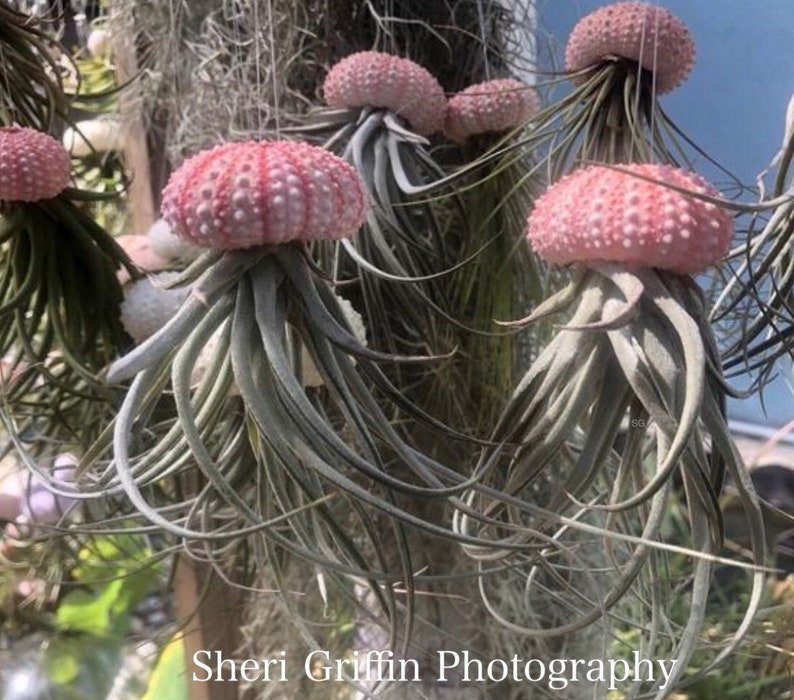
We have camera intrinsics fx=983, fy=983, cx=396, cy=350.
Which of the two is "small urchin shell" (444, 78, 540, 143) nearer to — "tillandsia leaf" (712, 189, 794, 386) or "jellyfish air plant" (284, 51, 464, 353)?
"jellyfish air plant" (284, 51, 464, 353)

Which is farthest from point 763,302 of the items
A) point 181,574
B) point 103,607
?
point 103,607

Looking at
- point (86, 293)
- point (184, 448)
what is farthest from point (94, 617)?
point (184, 448)

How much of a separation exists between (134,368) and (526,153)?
199 millimetres

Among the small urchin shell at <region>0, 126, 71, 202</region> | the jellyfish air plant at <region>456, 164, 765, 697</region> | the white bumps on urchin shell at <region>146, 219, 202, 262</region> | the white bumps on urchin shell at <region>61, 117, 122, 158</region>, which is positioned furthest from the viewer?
the white bumps on urchin shell at <region>61, 117, 122, 158</region>

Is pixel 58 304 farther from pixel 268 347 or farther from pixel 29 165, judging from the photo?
pixel 268 347

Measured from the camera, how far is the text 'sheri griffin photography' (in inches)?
10.6

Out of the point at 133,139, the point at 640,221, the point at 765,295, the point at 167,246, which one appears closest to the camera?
the point at 640,221

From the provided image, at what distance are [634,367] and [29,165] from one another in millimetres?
258

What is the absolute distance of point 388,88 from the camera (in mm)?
412

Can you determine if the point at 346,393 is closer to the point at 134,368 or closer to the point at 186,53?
the point at 134,368

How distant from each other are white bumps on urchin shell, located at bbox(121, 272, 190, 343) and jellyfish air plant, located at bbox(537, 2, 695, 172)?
187 millimetres

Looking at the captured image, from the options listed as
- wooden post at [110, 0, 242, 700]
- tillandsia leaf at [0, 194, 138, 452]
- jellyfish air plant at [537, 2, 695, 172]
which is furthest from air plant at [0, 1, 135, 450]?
jellyfish air plant at [537, 2, 695, 172]

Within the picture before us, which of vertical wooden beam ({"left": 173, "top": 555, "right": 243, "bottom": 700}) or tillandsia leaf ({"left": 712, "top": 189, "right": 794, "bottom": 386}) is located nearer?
tillandsia leaf ({"left": 712, "top": 189, "right": 794, "bottom": 386})

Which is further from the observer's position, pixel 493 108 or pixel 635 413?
pixel 493 108
